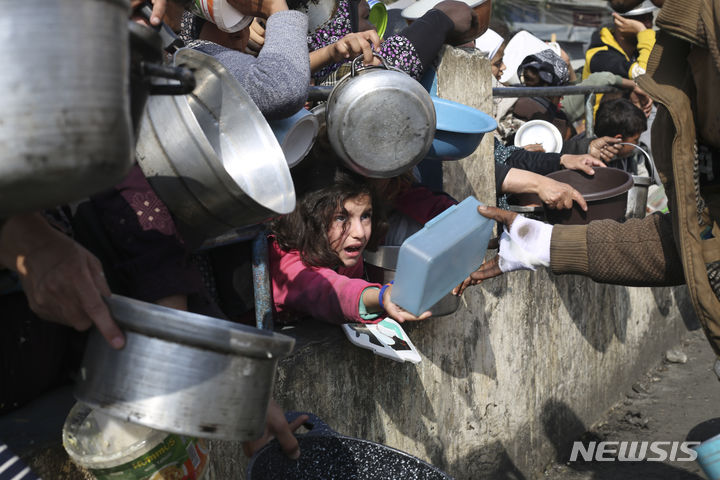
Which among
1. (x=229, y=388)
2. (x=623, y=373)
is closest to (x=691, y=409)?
(x=623, y=373)

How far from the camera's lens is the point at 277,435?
164 centimetres

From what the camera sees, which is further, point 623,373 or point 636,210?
point 623,373

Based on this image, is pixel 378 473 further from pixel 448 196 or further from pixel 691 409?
pixel 691 409

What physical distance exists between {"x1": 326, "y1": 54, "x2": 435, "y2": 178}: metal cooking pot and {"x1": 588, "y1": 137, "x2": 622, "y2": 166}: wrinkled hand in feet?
7.92

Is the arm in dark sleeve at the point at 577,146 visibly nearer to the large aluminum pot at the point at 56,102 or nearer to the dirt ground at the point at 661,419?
the dirt ground at the point at 661,419

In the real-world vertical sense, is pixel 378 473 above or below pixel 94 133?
below

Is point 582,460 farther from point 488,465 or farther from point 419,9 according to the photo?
point 419,9

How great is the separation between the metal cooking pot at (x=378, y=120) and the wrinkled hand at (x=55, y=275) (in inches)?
48.7

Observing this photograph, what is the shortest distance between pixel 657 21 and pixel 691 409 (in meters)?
3.29

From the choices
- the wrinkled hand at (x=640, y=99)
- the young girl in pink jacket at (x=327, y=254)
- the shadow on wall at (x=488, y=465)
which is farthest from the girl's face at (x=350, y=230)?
the wrinkled hand at (x=640, y=99)

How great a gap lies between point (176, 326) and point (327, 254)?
4.18ft

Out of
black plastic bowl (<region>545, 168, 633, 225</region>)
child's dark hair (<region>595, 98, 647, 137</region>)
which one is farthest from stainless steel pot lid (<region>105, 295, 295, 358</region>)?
child's dark hair (<region>595, 98, 647, 137</region>)

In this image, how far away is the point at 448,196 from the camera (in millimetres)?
2996

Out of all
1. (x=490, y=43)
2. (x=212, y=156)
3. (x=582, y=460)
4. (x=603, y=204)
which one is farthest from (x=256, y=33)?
(x=490, y=43)
